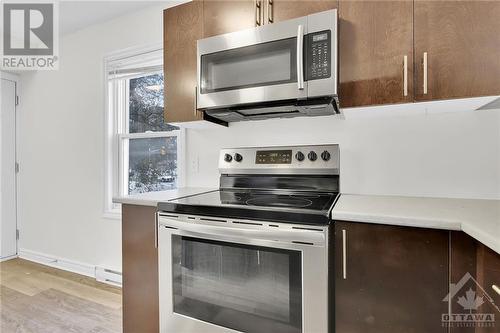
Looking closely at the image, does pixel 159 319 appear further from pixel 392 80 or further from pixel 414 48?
pixel 414 48

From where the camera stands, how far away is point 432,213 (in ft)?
3.64

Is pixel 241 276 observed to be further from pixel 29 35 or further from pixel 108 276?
pixel 29 35

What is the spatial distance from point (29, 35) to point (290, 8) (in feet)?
9.40

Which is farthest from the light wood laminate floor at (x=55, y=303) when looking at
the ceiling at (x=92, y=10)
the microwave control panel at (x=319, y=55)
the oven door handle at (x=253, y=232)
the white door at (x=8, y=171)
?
the ceiling at (x=92, y=10)

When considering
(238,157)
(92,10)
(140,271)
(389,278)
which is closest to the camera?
(389,278)

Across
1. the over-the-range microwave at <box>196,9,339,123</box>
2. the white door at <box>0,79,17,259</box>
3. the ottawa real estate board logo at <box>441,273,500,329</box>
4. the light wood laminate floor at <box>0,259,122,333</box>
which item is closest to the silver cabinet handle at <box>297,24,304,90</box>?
the over-the-range microwave at <box>196,9,339,123</box>

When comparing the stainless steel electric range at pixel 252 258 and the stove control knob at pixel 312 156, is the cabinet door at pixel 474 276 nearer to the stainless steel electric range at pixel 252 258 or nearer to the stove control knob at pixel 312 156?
the stainless steel electric range at pixel 252 258

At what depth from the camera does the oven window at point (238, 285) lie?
1239 millimetres

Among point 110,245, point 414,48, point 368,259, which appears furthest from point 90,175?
point 414,48

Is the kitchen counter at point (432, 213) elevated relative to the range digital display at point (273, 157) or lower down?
lower down

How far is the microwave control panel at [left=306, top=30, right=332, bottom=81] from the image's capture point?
1.34 m

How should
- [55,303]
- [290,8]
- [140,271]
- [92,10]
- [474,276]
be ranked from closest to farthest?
[474,276]
[290,8]
[140,271]
[55,303]
[92,10]

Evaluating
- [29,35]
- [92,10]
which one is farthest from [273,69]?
[29,35]

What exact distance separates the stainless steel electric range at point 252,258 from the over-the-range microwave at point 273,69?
0.43m
